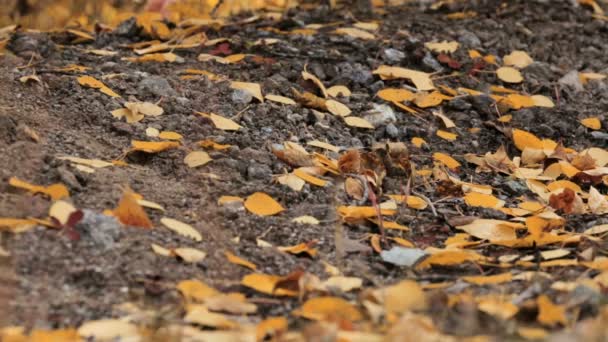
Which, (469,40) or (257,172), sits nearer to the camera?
(257,172)

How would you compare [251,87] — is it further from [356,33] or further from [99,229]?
[99,229]

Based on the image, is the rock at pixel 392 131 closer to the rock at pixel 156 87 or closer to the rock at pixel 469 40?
the rock at pixel 156 87

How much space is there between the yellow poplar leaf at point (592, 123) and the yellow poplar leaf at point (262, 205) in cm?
124

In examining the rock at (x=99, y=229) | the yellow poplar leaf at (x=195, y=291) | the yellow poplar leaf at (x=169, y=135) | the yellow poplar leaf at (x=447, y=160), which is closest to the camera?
the yellow poplar leaf at (x=195, y=291)

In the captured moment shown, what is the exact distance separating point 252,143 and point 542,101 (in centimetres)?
105

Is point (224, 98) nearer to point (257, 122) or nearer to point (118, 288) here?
point (257, 122)

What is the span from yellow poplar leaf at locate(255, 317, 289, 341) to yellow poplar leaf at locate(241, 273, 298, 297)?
0.17 m

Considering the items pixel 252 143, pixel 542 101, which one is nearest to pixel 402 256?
pixel 252 143

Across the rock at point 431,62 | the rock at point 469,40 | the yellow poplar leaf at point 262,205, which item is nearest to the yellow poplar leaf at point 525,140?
the rock at point 431,62

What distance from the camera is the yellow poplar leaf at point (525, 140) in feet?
9.26

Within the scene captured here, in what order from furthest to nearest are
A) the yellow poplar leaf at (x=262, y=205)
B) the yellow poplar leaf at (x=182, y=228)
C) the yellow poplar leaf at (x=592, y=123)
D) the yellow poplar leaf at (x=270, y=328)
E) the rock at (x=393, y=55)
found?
the rock at (x=393, y=55)
the yellow poplar leaf at (x=592, y=123)
the yellow poplar leaf at (x=262, y=205)
the yellow poplar leaf at (x=182, y=228)
the yellow poplar leaf at (x=270, y=328)

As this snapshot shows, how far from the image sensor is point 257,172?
2361mm

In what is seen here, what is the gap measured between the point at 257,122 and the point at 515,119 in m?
0.84

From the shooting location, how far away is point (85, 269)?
5.84 ft
